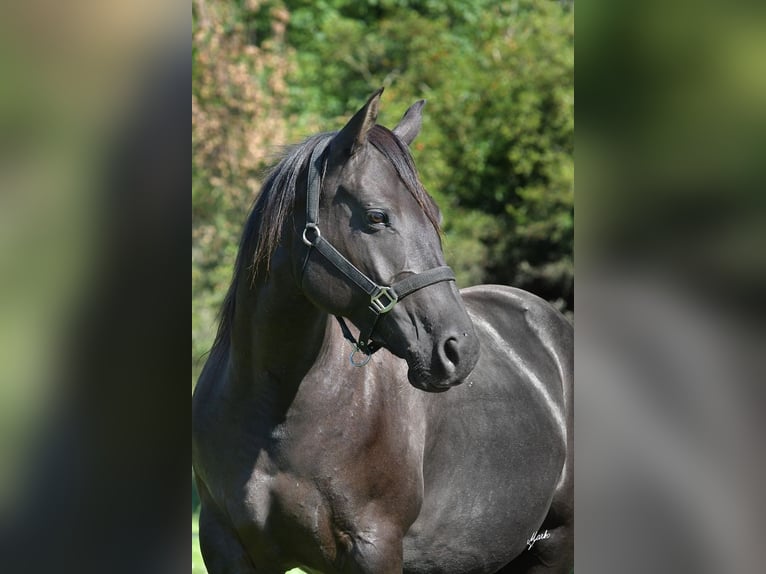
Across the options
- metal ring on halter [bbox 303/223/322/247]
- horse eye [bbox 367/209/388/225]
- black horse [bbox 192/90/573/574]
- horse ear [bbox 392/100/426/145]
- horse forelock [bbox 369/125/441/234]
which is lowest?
black horse [bbox 192/90/573/574]

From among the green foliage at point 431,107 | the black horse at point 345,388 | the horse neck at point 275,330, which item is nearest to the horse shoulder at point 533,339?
the black horse at point 345,388

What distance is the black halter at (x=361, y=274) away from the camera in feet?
8.07

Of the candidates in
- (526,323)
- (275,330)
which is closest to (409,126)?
(275,330)

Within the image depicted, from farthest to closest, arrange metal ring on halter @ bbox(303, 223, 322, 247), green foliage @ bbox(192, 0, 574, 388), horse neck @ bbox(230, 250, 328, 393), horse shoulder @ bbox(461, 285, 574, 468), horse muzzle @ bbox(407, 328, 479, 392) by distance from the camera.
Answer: green foliage @ bbox(192, 0, 574, 388) < horse shoulder @ bbox(461, 285, 574, 468) < horse neck @ bbox(230, 250, 328, 393) < metal ring on halter @ bbox(303, 223, 322, 247) < horse muzzle @ bbox(407, 328, 479, 392)

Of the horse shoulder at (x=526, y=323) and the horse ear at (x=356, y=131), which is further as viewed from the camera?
the horse shoulder at (x=526, y=323)

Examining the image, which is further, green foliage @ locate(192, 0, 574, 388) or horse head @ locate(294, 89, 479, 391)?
green foliage @ locate(192, 0, 574, 388)

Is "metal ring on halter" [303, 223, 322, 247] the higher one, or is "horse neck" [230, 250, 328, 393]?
"metal ring on halter" [303, 223, 322, 247]

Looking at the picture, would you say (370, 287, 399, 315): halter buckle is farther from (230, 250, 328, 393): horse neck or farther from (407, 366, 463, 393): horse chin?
(230, 250, 328, 393): horse neck

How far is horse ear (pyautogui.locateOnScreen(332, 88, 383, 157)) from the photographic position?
2516 mm

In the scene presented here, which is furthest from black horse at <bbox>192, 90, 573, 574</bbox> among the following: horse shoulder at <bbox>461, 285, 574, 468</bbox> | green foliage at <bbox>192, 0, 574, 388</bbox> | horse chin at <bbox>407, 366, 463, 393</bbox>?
green foliage at <bbox>192, 0, 574, 388</bbox>

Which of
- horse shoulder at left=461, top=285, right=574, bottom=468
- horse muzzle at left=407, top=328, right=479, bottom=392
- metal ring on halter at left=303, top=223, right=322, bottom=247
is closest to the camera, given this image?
horse muzzle at left=407, top=328, right=479, bottom=392

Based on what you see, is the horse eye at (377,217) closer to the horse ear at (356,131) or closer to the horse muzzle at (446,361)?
the horse ear at (356,131)

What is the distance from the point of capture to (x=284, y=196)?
2.65m
